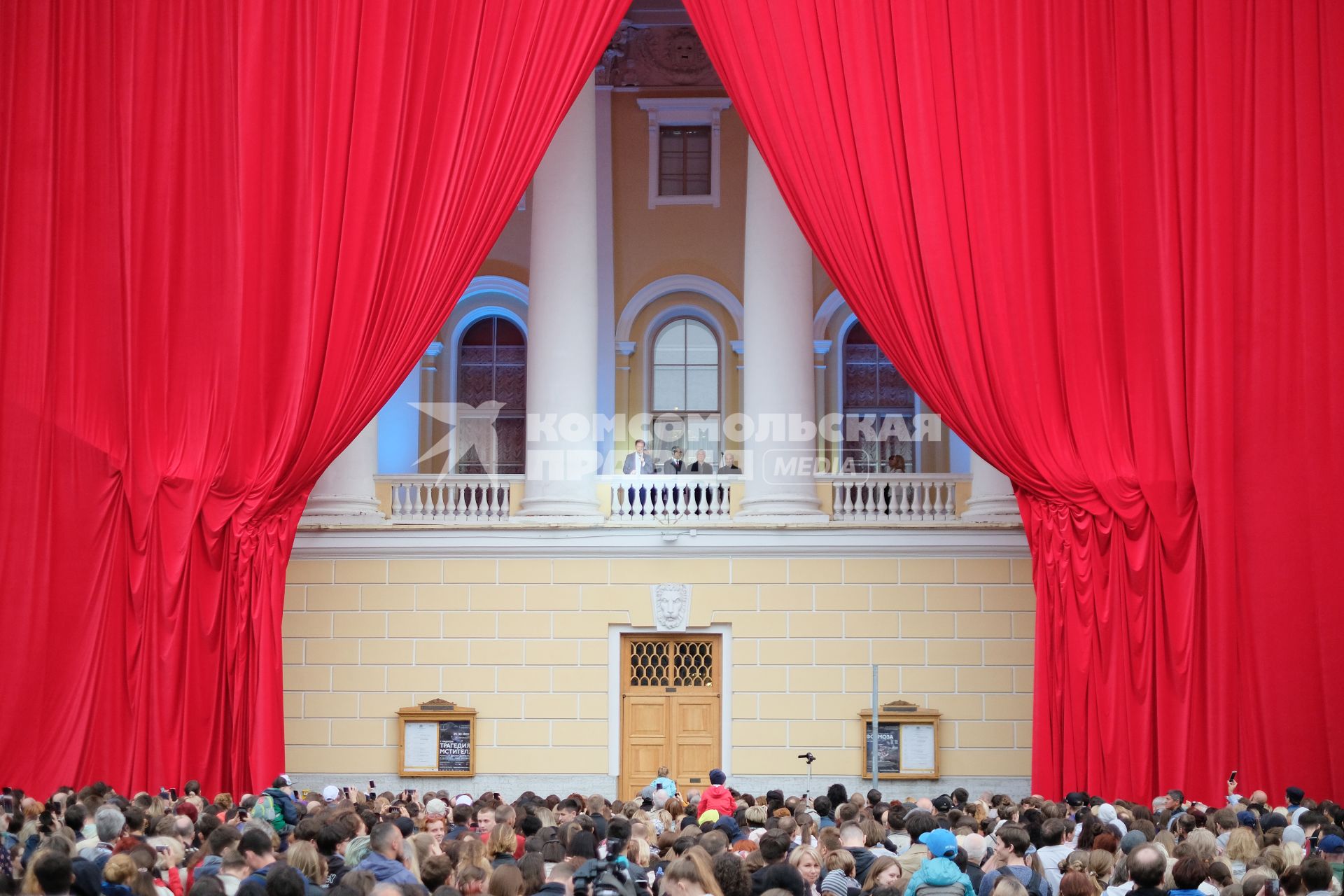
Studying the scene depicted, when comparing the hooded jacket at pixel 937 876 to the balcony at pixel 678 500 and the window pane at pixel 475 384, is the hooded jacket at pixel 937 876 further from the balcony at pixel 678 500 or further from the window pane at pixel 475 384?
the window pane at pixel 475 384

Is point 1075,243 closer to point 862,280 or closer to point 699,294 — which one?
point 862,280

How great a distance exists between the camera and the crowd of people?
20.8ft

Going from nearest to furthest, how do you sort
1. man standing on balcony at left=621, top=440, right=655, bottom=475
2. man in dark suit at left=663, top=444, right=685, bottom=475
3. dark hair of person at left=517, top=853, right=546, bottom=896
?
dark hair of person at left=517, top=853, right=546, bottom=896 → man standing on balcony at left=621, top=440, right=655, bottom=475 → man in dark suit at left=663, top=444, right=685, bottom=475

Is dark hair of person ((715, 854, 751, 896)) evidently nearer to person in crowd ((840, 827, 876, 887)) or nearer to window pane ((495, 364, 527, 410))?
person in crowd ((840, 827, 876, 887))

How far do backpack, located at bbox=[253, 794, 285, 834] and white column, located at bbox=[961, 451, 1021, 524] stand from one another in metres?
8.97

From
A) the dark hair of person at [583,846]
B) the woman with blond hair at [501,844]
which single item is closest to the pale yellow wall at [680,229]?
the woman with blond hair at [501,844]

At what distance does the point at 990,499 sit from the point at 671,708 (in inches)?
171

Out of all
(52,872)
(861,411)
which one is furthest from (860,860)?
(861,411)

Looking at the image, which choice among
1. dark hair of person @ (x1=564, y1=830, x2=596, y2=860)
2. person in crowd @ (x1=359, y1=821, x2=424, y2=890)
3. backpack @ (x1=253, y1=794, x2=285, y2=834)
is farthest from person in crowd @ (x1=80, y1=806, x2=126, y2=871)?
dark hair of person @ (x1=564, y1=830, x2=596, y2=860)

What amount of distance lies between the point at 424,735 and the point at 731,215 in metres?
8.85

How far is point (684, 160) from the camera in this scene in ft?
70.7

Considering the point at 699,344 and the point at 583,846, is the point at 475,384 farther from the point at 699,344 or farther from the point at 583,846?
the point at 583,846

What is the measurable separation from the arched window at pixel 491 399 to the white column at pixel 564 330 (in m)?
4.03

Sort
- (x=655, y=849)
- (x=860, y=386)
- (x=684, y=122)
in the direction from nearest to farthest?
(x=655, y=849), (x=684, y=122), (x=860, y=386)
